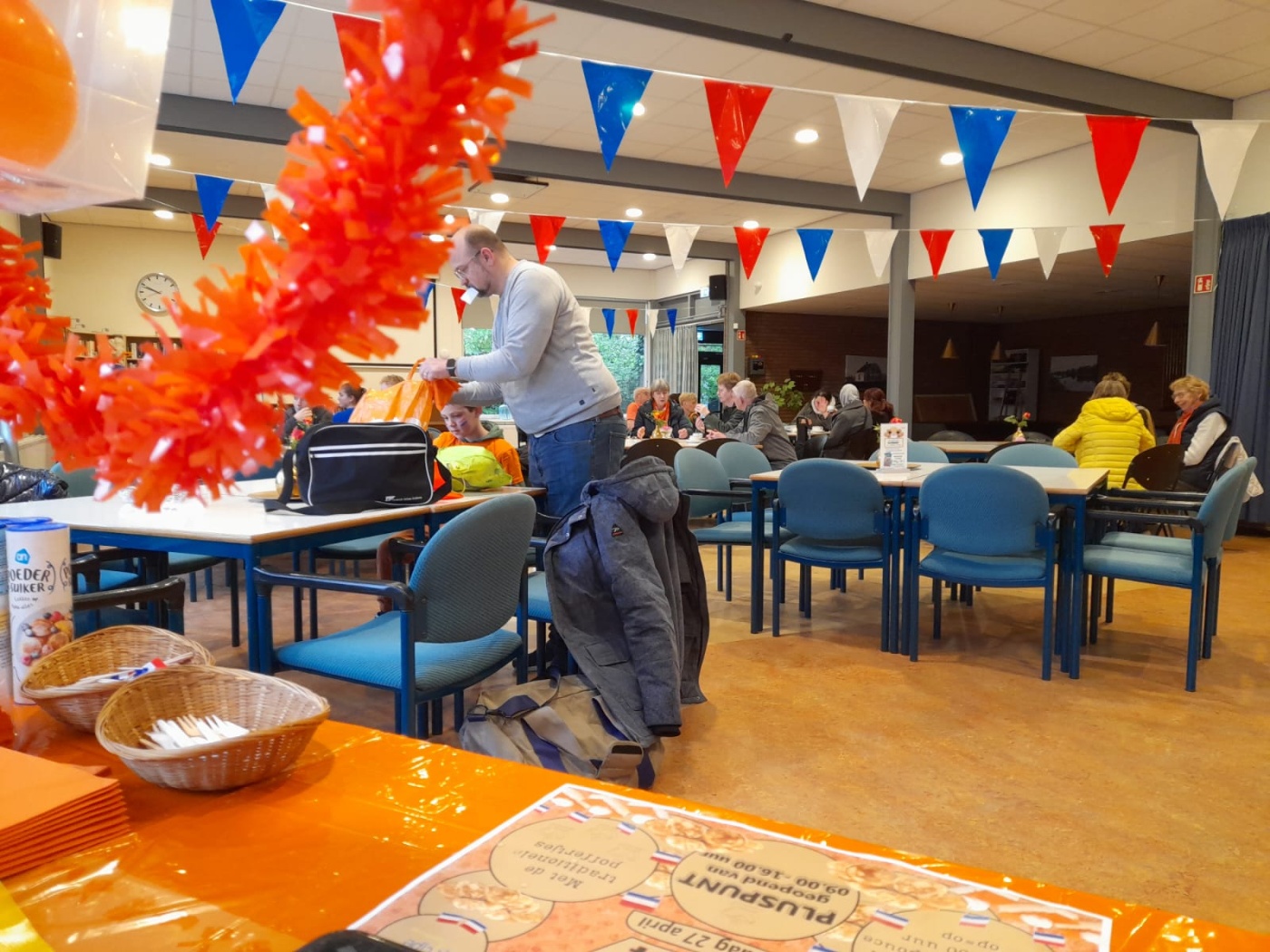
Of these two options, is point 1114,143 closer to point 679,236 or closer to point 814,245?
point 814,245

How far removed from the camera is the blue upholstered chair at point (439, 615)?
1.80 metres

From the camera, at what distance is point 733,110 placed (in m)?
4.55

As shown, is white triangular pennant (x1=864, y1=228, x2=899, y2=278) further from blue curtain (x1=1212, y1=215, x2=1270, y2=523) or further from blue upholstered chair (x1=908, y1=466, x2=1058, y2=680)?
blue upholstered chair (x1=908, y1=466, x2=1058, y2=680)

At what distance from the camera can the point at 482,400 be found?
2762 mm

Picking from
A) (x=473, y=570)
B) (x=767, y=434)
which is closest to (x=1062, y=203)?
(x=767, y=434)

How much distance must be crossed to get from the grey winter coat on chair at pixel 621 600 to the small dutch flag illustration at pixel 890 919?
65.0 inches

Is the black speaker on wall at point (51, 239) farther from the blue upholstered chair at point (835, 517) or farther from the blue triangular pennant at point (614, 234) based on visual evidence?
the blue upholstered chair at point (835, 517)

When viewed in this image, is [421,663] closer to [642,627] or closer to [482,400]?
[642,627]

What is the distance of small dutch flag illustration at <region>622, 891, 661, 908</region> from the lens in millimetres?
581

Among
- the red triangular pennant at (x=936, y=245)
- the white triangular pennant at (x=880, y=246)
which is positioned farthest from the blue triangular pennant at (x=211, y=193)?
the red triangular pennant at (x=936, y=245)

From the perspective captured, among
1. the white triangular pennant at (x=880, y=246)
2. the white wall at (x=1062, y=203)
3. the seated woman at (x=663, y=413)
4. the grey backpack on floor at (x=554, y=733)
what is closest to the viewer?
the grey backpack on floor at (x=554, y=733)

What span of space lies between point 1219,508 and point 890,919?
131 inches

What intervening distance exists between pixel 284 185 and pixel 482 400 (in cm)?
234

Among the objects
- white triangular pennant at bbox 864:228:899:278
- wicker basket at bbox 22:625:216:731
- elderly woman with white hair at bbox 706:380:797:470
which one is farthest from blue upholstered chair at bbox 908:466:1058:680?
white triangular pennant at bbox 864:228:899:278
